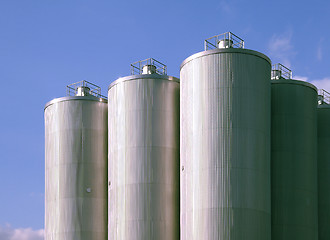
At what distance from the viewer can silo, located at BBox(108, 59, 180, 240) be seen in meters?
57.8

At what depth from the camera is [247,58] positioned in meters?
54.3

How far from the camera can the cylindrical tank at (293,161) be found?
58.4 m

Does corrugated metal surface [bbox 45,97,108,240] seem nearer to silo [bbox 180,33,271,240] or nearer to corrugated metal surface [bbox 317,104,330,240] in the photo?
silo [bbox 180,33,271,240]

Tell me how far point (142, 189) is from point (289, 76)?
19.0 metres

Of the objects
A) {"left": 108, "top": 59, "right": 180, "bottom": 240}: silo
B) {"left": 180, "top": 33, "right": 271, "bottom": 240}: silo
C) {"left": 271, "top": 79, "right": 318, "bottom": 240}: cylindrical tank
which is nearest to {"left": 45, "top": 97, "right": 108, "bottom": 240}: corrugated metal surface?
{"left": 108, "top": 59, "right": 180, "bottom": 240}: silo

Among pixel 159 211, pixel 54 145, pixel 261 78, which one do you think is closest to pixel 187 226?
pixel 159 211

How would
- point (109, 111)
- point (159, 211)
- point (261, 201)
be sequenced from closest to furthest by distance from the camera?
point (261, 201), point (159, 211), point (109, 111)

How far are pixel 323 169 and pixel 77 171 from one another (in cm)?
2375

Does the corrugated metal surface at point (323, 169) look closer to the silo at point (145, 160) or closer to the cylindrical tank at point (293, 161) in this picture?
the cylindrical tank at point (293, 161)

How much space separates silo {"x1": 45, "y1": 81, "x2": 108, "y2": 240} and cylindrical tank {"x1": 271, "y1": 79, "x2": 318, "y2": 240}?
1720 centimetres

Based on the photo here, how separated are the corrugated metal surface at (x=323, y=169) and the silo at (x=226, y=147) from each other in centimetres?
1240

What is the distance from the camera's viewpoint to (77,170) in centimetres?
6600

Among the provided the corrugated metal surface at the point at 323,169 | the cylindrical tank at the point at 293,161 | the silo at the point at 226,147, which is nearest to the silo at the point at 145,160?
the silo at the point at 226,147

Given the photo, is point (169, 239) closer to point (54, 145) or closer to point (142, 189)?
point (142, 189)
